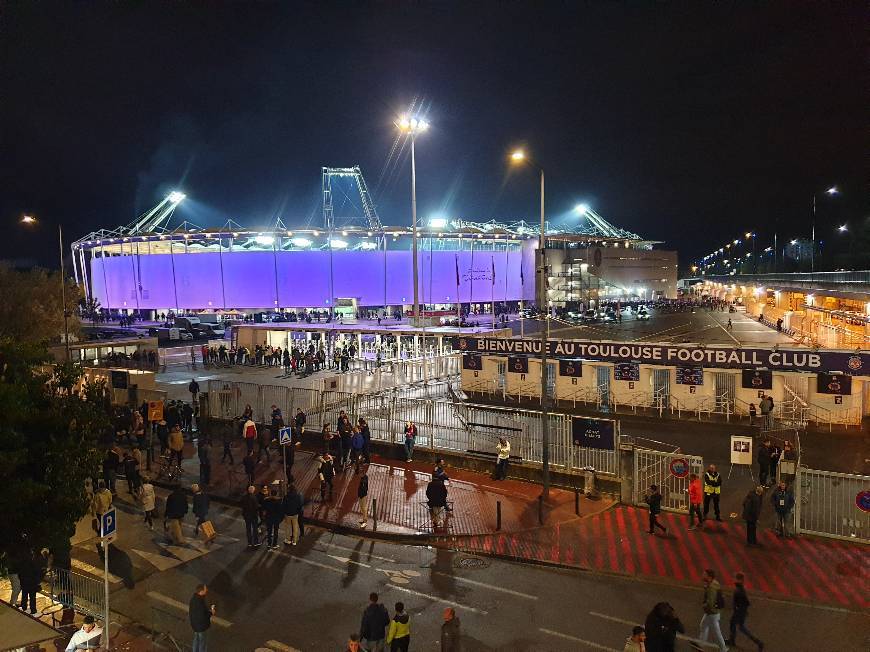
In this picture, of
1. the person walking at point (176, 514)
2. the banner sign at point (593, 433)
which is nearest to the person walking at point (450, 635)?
the person walking at point (176, 514)

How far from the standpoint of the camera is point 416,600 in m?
8.94

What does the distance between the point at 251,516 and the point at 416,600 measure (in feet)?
12.8

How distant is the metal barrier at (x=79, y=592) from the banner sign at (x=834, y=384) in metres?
20.7

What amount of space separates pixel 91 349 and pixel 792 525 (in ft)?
102

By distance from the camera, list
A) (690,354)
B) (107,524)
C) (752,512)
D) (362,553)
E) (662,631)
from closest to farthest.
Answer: (662,631) → (107,524) → (752,512) → (362,553) → (690,354)

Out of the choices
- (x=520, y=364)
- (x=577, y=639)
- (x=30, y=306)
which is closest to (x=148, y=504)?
(x=577, y=639)

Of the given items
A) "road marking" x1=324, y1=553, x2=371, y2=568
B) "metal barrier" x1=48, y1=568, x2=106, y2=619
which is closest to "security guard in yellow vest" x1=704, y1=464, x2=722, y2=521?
"road marking" x1=324, y1=553, x2=371, y2=568

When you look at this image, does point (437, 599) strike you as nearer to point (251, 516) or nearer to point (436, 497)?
point (436, 497)

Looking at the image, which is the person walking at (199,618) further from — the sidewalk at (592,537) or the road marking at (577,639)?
the sidewalk at (592,537)

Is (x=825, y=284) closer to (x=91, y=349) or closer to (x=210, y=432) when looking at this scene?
(x=210, y=432)

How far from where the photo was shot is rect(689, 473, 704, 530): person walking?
1122cm

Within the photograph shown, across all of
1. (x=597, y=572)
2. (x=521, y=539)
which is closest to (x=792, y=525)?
(x=597, y=572)

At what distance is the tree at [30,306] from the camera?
97.2ft

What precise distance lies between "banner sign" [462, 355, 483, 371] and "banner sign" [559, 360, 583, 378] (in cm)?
373
